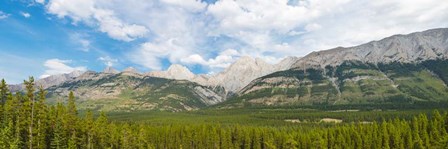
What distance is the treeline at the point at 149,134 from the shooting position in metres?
86.2

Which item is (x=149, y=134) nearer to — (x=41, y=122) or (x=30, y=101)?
(x=41, y=122)

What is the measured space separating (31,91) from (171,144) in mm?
97923

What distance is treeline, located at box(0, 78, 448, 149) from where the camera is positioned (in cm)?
8625

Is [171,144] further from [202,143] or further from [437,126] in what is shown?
[437,126]

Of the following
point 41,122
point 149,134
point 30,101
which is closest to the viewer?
point 30,101

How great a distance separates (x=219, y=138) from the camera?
174250 millimetres

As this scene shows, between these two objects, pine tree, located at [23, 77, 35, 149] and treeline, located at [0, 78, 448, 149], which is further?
treeline, located at [0, 78, 448, 149]

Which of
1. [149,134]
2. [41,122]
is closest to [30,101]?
[41,122]

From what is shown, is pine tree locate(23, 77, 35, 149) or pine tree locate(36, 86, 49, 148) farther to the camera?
pine tree locate(36, 86, 49, 148)

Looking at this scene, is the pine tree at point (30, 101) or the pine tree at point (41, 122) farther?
the pine tree at point (41, 122)

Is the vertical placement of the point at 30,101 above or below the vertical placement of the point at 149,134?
above

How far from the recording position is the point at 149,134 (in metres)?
178

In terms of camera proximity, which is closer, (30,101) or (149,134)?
(30,101)

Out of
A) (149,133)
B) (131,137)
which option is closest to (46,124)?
(131,137)
